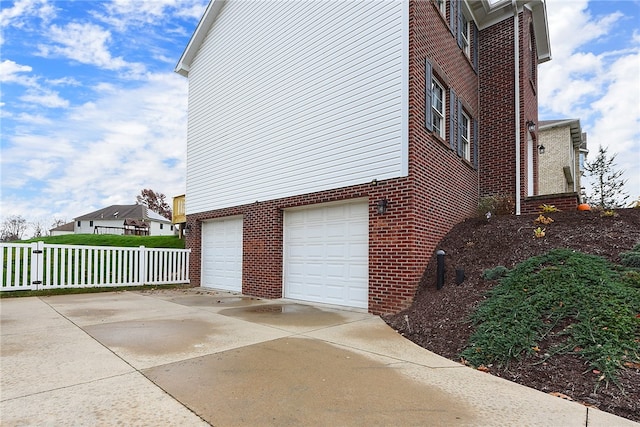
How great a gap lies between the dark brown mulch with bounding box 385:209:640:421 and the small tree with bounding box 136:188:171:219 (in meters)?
56.6

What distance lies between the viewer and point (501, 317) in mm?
4305

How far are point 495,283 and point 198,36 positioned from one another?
12146mm

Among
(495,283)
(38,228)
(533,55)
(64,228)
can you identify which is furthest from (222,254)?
(64,228)

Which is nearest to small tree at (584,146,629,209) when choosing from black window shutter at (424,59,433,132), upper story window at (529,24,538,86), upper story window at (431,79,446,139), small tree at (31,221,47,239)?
upper story window at (529,24,538,86)

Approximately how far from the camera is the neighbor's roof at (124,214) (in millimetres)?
50122

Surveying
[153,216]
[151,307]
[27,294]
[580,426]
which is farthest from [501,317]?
[153,216]

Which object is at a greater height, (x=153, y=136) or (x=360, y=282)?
(x=153, y=136)

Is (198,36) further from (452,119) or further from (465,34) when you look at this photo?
(452,119)

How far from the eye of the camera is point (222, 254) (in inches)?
442

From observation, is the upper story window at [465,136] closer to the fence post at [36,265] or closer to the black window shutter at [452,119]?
the black window shutter at [452,119]

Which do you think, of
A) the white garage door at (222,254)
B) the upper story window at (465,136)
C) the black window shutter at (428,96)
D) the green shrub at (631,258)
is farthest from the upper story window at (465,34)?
the white garage door at (222,254)

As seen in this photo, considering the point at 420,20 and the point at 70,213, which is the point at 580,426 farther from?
the point at 70,213

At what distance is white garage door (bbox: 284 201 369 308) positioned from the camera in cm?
730

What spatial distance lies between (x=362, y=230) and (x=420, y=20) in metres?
4.25
